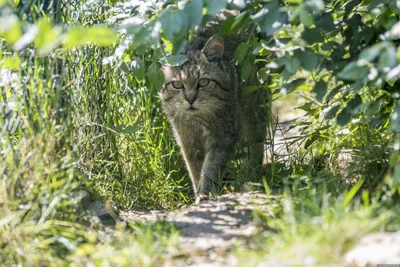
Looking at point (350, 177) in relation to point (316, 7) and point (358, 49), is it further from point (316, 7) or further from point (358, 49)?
point (316, 7)

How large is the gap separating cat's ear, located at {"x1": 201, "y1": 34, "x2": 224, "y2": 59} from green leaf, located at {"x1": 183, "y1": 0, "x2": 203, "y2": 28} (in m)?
1.95

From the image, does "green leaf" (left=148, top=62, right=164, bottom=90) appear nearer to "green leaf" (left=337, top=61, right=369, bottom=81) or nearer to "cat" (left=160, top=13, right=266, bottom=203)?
"cat" (left=160, top=13, right=266, bottom=203)

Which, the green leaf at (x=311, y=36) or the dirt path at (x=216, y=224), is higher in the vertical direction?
the green leaf at (x=311, y=36)

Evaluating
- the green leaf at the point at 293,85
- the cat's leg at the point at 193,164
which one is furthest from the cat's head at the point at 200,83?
the green leaf at the point at 293,85

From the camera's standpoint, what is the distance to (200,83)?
5.20 meters

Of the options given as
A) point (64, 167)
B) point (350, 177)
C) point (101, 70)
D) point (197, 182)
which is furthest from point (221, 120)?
point (64, 167)

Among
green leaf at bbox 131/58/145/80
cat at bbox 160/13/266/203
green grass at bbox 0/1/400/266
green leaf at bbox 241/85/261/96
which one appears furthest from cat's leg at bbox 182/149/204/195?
green leaf at bbox 131/58/145/80

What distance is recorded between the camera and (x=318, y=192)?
12.1 ft

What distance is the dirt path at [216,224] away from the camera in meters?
2.99

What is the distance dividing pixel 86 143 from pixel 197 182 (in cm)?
108

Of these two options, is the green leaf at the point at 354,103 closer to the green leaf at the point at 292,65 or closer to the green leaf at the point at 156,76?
the green leaf at the point at 292,65

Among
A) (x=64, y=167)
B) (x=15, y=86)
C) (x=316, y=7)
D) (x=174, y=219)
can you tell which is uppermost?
(x=316, y=7)

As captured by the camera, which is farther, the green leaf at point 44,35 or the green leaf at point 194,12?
the green leaf at point 194,12

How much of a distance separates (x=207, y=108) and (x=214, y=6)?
6.67ft
